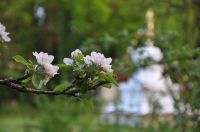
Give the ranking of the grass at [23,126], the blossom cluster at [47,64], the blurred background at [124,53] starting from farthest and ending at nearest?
the grass at [23,126]
the blurred background at [124,53]
the blossom cluster at [47,64]

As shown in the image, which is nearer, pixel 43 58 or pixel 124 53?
pixel 43 58

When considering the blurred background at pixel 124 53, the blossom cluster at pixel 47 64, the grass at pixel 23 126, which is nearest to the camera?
the blossom cluster at pixel 47 64

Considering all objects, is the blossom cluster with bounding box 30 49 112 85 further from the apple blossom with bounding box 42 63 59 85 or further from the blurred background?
the blurred background

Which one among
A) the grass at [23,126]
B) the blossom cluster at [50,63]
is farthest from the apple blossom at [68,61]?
the grass at [23,126]

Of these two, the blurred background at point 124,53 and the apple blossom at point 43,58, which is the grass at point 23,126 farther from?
the apple blossom at point 43,58

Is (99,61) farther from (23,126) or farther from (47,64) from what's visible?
(23,126)

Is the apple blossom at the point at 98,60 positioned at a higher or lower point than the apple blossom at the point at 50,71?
higher

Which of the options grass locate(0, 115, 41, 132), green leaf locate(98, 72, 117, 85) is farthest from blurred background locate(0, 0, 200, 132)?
green leaf locate(98, 72, 117, 85)

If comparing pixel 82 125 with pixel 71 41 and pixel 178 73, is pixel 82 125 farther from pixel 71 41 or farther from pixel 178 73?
pixel 71 41

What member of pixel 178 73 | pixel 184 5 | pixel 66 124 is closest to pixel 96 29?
pixel 66 124

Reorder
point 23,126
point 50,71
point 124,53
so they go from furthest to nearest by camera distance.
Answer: point 23,126
point 124,53
point 50,71

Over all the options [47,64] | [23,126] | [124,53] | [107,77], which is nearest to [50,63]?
[47,64]
